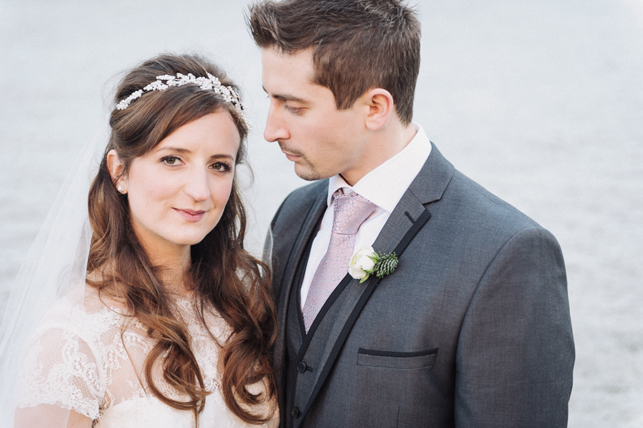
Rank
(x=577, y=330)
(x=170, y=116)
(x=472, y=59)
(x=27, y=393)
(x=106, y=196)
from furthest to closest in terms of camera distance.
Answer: (x=472, y=59)
(x=577, y=330)
(x=106, y=196)
(x=170, y=116)
(x=27, y=393)

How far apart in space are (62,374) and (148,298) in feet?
1.41

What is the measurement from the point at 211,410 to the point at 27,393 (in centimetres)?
61

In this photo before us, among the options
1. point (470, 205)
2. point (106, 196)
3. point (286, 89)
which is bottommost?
point (106, 196)

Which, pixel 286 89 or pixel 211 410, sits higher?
pixel 286 89

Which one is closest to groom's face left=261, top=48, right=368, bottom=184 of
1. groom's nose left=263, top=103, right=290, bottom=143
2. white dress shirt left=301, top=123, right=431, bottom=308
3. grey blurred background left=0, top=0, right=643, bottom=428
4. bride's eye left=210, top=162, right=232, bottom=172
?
groom's nose left=263, top=103, right=290, bottom=143

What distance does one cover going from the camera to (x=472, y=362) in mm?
2047

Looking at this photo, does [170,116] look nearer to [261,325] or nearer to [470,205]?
[261,325]

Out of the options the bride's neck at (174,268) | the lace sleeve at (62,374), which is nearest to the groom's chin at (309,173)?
the bride's neck at (174,268)

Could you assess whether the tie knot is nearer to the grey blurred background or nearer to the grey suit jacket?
the grey suit jacket

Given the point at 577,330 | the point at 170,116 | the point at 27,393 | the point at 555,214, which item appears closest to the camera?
the point at 27,393

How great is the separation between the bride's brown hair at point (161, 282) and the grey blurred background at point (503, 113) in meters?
0.64

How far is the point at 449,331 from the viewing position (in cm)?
209

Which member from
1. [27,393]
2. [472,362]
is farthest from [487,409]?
[27,393]

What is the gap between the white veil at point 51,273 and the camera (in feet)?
6.97
